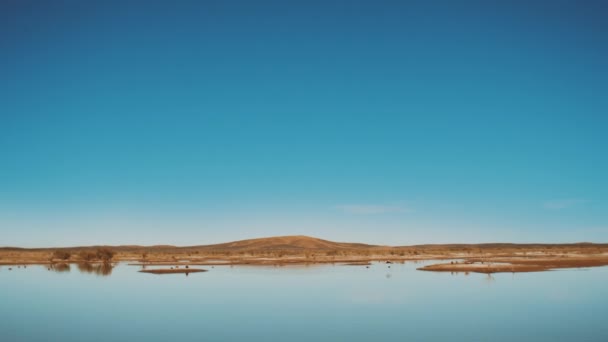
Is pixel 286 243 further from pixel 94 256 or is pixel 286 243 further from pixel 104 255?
pixel 104 255

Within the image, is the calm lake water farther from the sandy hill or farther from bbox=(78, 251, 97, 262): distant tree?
the sandy hill

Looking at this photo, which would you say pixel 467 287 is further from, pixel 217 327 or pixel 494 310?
pixel 217 327

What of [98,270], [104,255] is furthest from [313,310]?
[104,255]

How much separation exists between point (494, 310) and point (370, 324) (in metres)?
6.98

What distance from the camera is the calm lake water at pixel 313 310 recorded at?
19406mm

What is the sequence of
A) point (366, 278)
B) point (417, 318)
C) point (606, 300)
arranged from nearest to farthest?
point (417, 318), point (606, 300), point (366, 278)

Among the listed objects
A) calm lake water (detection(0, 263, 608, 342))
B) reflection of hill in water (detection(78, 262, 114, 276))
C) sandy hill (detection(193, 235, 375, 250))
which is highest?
sandy hill (detection(193, 235, 375, 250))

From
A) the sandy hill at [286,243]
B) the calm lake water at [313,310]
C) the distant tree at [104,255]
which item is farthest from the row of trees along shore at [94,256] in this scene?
the sandy hill at [286,243]

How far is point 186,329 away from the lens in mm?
20844

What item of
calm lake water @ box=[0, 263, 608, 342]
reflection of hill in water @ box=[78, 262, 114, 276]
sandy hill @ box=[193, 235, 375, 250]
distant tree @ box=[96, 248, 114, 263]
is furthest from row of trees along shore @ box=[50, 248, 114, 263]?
sandy hill @ box=[193, 235, 375, 250]

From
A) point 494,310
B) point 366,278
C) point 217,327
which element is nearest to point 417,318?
point 494,310

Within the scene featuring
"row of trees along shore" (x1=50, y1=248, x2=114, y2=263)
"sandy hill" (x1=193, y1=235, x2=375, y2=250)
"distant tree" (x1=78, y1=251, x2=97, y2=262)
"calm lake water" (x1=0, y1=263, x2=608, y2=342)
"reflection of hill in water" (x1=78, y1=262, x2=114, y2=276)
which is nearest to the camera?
"calm lake water" (x1=0, y1=263, x2=608, y2=342)

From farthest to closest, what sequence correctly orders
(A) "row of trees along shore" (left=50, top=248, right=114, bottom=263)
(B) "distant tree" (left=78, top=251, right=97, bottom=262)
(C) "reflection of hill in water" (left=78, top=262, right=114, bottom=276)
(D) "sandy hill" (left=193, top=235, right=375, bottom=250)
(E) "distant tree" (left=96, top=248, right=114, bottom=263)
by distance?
(D) "sandy hill" (left=193, top=235, right=375, bottom=250), (B) "distant tree" (left=78, top=251, right=97, bottom=262), (A) "row of trees along shore" (left=50, top=248, right=114, bottom=263), (E) "distant tree" (left=96, top=248, right=114, bottom=263), (C) "reflection of hill in water" (left=78, top=262, right=114, bottom=276)

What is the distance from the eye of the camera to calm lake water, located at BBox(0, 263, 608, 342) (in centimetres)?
1941
